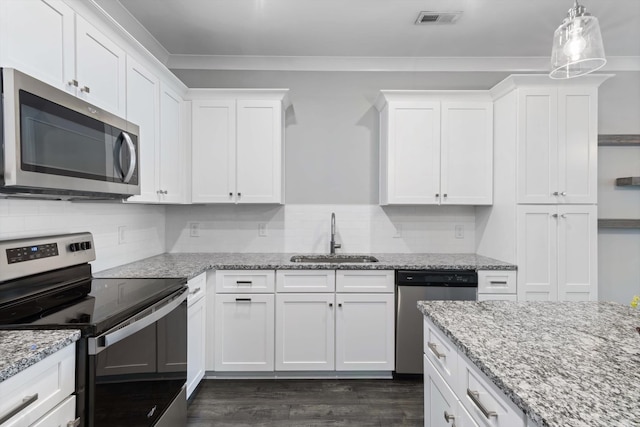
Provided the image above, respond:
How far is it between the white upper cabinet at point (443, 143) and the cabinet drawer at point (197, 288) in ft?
5.45

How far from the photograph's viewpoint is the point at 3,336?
115 centimetres

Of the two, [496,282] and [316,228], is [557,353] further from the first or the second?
[316,228]

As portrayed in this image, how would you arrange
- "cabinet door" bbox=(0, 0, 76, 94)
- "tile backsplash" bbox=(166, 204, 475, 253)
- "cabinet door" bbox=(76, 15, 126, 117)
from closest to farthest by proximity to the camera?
"cabinet door" bbox=(0, 0, 76, 94) < "cabinet door" bbox=(76, 15, 126, 117) < "tile backsplash" bbox=(166, 204, 475, 253)

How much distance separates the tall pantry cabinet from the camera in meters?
2.72

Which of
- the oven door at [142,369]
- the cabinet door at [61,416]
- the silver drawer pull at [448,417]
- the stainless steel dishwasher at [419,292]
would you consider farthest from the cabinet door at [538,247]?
the cabinet door at [61,416]

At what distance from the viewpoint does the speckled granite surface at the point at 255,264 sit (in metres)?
2.39

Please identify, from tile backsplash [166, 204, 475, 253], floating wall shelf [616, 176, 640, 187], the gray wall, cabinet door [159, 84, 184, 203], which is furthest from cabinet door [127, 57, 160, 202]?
floating wall shelf [616, 176, 640, 187]

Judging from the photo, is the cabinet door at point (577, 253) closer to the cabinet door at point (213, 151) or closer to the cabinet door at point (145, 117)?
the cabinet door at point (213, 151)

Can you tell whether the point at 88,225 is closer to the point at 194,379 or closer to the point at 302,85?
the point at 194,379

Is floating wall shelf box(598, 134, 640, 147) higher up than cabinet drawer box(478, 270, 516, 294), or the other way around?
floating wall shelf box(598, 134, 640, 147)

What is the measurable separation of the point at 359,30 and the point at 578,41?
1.79 meters

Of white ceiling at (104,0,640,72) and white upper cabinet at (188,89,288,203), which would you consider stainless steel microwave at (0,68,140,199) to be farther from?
white ceiling at (104,0,640,72)

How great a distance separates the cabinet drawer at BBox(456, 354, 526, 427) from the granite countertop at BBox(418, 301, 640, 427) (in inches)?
2.3

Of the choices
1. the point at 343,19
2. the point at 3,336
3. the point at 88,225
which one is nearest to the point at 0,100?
the point at 3,336
